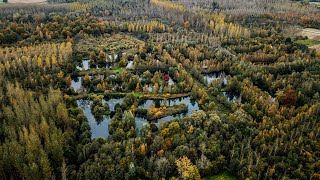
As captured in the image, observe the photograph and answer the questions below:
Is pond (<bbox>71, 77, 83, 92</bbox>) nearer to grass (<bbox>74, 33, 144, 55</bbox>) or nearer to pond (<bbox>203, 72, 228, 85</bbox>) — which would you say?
grass (<bbox>74, 33, 144, 55</bbox>)

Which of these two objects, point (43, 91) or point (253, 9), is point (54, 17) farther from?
point (253, 9)

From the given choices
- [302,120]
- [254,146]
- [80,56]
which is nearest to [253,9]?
[80,56]

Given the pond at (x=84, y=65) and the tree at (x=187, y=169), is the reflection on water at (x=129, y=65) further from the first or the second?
the tree at (x=187, y=169)

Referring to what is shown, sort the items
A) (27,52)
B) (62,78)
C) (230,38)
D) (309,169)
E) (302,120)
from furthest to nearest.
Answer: (230,38)
(27,52)
(62,78)
(302,120)
(309,169)

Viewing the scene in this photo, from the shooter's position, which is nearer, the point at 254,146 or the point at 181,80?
the point at 254,146

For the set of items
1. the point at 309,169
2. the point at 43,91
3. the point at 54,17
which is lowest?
the point at 309,169

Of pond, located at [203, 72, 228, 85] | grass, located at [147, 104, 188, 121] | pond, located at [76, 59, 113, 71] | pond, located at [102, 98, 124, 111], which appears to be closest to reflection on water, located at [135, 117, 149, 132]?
grass, located at [147, 104, 188, 121]

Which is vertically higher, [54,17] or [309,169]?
[54,17]
